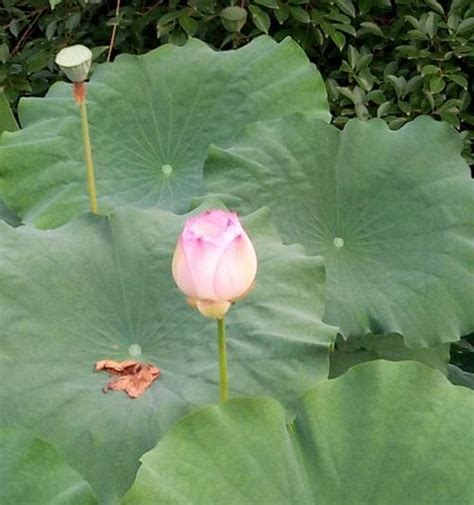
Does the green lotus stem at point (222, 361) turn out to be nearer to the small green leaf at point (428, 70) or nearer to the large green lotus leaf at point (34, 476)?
the large green lotus leaf at point (34, 476)

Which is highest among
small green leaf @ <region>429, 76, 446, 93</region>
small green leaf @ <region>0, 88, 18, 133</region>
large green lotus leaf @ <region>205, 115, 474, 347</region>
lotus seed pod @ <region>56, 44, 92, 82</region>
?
lotus seed pod @ <region>56, 44, 92, 82</region>

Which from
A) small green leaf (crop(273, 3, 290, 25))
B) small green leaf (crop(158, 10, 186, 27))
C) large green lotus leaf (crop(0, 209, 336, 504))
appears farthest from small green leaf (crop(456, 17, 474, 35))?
large green lotus leaf (crop(0, 209, 336, 504))

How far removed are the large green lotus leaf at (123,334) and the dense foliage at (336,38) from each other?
1.11 metres

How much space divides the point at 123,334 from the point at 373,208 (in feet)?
1.28

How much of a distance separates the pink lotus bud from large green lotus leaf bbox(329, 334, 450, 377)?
46 centimetres

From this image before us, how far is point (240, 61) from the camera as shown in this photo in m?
1.38

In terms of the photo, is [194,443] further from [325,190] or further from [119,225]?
[325,190]

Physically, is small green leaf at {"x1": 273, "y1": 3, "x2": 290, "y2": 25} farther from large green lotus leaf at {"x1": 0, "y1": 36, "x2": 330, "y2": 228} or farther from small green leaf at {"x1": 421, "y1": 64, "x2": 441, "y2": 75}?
large green lotus leaf at {"x1": 0, "y1": 36, "x2": 330, "y2": 228}

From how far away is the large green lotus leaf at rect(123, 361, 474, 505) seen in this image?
32.1 inches

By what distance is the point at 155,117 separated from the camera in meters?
1.38

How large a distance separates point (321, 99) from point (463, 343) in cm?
56

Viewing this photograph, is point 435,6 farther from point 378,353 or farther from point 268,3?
point 378,353

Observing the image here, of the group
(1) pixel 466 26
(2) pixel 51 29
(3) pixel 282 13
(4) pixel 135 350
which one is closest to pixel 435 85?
(1) pixel 466 26

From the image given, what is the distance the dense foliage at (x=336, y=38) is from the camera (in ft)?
6.91
